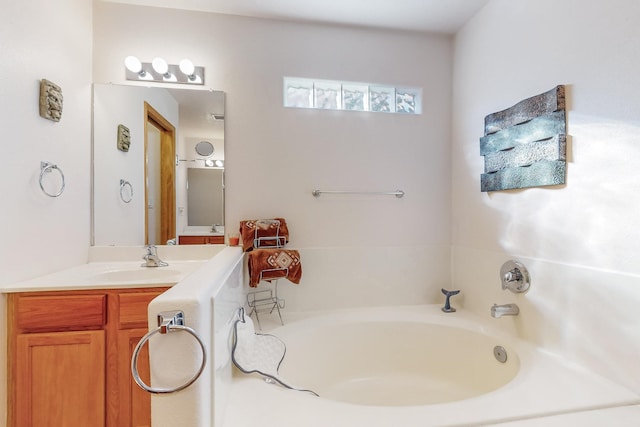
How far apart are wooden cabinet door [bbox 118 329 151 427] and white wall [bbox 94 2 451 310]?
2.83 ft

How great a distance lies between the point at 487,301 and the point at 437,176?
3.00 ft

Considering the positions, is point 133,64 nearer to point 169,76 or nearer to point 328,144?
point 169,76

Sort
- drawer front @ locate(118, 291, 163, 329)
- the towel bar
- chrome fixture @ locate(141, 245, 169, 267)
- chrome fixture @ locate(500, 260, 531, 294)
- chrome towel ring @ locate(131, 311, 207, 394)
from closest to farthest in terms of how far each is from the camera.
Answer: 1. chrome towel ring @ locate(131, 311, 207, 394)
2. drawer front @ locate(118, 291, 163, 329)
3. chrome fixture @ locate(500, 260, 531, 294)
4. chrome fixture @ locate(141, 245, 169, 267)
5. the towel bar

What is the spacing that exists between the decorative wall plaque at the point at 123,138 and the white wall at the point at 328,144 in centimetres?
32

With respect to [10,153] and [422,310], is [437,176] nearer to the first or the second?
[422,310]

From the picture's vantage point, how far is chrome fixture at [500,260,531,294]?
1.57 m

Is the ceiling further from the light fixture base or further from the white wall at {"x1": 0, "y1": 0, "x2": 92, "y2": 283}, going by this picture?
the white wall at {"x1": 0, "y1": 0, "x2": 92, "y2": 283}

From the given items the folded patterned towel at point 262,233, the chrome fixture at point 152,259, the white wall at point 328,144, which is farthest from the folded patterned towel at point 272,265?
the chrome fixture at point 152,259

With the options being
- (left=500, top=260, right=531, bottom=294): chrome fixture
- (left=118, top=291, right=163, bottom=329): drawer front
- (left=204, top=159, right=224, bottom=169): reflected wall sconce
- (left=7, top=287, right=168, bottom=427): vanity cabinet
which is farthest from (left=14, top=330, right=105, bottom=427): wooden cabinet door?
(left=500, top=260, right=531, bottom=294): chrome fixture

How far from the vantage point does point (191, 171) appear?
6.58ft

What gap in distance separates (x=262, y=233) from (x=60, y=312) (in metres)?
1.03

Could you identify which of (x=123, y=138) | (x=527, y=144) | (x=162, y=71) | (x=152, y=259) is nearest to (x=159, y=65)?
(x=162, y=71)

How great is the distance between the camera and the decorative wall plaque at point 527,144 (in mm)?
1390

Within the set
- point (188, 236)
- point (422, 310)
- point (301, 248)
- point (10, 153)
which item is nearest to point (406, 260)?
point (422, 310)
